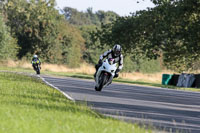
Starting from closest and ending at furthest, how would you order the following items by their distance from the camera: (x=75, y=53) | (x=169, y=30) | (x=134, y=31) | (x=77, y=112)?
1. (x=77, y=112)
2. (x=169, y=30)
3. (x=134, y=31)
4. (x=75, y=53)

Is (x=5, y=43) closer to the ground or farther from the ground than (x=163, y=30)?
closer to the ground

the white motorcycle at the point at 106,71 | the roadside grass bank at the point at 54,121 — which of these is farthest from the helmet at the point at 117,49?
the roadside grass bank at the point at 54,121

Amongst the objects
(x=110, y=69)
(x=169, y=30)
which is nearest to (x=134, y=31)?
(x=169, y=30)

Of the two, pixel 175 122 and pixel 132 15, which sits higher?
pixel 132 15

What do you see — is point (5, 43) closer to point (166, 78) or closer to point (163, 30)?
point (166, 78)

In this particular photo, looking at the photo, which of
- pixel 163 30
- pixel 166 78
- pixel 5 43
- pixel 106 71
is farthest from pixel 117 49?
pixel 5 43

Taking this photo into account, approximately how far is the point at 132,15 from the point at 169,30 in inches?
282

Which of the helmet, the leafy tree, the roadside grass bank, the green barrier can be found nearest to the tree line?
the green barrier

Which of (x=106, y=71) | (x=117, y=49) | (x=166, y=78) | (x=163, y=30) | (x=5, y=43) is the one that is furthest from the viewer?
(x=5, y=43)

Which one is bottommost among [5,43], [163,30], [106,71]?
[106,71]

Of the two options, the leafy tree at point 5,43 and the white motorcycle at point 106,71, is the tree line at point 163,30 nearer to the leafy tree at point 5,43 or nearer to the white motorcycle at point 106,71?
the leafy tree at point 5,43

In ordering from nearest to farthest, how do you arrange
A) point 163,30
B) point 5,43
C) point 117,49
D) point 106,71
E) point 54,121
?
point 54,121 < point 117,49 < point 106,71 < point 163,30 < point 5,43

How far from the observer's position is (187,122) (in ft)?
37.2

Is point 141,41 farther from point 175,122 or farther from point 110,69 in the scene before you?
point 175,122
